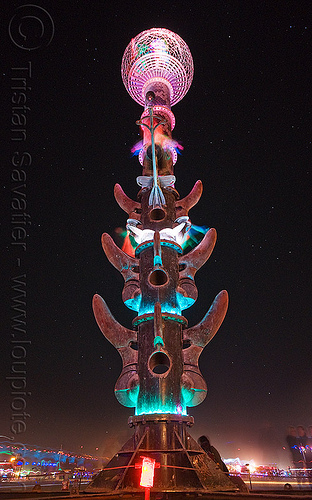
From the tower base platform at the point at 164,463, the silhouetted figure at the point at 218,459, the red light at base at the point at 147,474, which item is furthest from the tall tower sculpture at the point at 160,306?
the red light at base at the point at 147,474

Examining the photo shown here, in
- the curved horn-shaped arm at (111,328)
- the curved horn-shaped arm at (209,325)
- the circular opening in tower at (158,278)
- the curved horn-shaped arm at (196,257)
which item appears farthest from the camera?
the curved horn-shaped arm at (196,257)

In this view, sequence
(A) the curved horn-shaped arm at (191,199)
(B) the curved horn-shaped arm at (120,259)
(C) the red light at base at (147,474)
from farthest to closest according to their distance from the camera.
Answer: (A) the curved horn-shaped arm at (191,199) → (B) the curved horn-shaped arm at (120,259) → (C) the red light at base at (147,474)

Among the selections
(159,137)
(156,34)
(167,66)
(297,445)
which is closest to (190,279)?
(159,137)

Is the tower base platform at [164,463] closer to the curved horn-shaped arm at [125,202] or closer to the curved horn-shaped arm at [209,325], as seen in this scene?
the curved horn-shaped arm at [209,325]

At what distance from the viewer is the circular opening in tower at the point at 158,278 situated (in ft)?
50.7

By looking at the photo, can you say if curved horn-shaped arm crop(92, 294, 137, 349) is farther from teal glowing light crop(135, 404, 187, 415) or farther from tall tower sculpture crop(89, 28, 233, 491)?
teal glowing light crop(135, 404, 187, 415)

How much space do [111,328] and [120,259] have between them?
343 cm

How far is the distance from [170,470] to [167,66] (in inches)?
819

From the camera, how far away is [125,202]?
731 inches

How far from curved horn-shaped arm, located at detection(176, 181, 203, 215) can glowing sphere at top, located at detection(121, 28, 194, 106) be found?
7.08 m

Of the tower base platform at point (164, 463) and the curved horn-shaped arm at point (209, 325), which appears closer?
the tower base platform at point (164, 463)

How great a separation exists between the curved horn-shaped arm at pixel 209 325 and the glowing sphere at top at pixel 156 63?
1360cm

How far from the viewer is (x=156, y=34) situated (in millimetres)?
20562

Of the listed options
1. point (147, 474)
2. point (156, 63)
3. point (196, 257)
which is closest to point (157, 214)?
point (196, 257)
